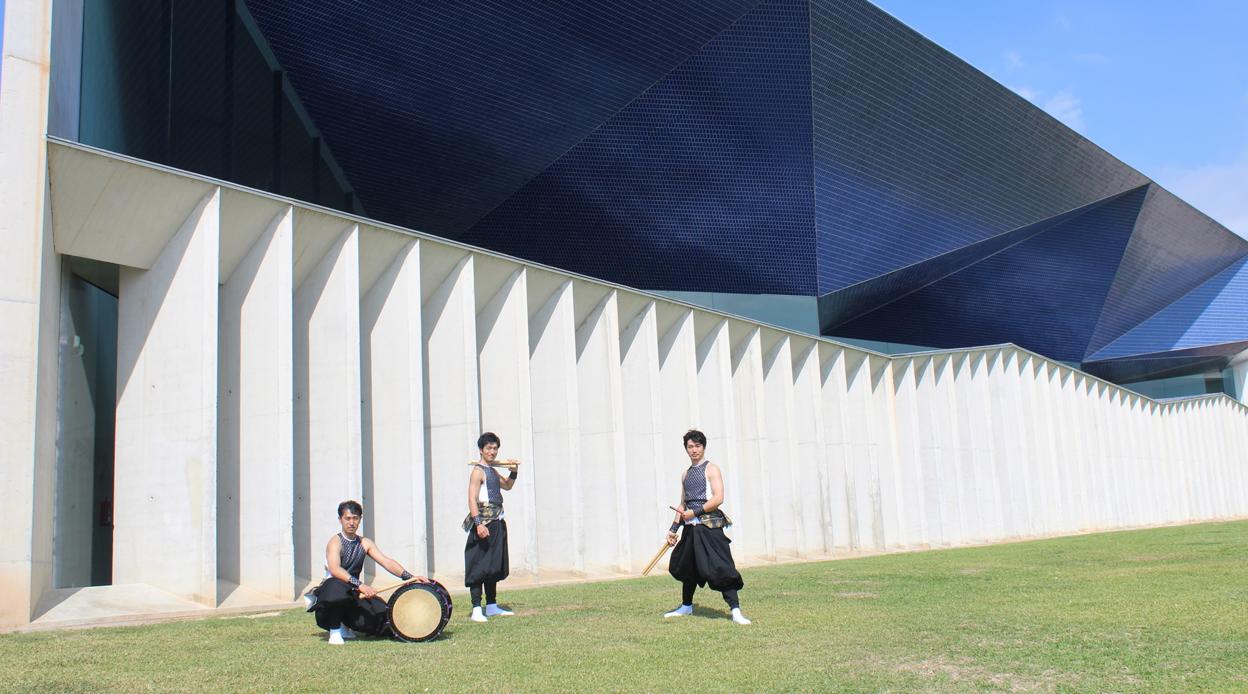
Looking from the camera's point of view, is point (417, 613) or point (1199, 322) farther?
point (1199, 322)

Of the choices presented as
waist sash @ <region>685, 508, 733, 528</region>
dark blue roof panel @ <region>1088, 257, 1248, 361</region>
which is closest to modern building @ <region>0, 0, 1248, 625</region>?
dark blue roof panel @ <region>1088, 257, 1248, 361</region>

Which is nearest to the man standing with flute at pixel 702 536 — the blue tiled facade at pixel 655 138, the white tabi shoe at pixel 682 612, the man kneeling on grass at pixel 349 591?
the white tabi shoe at pixel 682 612

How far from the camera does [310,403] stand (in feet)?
44.6

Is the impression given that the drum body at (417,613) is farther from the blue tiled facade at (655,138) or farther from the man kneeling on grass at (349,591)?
the blue tiled facade at (655,138)

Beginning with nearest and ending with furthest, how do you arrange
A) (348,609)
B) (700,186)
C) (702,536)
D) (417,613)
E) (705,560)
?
1. (417,613)
2. (348,609)
3. (705,560)
4. (702,536)
5. (700,186)

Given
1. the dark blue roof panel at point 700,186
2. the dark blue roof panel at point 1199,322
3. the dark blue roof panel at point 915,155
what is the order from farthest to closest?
1. the dark blue roof panel at point 1199,322
2. the dark blue roof panel at point 915,155
3. the dark blue roof panel at point 700,186

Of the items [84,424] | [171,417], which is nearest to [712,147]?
[84,424]

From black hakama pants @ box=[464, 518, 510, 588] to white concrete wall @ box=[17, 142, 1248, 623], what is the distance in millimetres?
4048

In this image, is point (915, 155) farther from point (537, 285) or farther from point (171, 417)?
point (171, 417)

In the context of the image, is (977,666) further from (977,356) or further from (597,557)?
(977,356)

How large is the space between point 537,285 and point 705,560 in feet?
31.8

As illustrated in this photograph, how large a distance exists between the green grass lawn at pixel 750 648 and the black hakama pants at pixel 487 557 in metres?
0.36

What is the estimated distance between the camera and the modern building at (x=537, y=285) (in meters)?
11.7

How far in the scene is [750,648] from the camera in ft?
21.4
